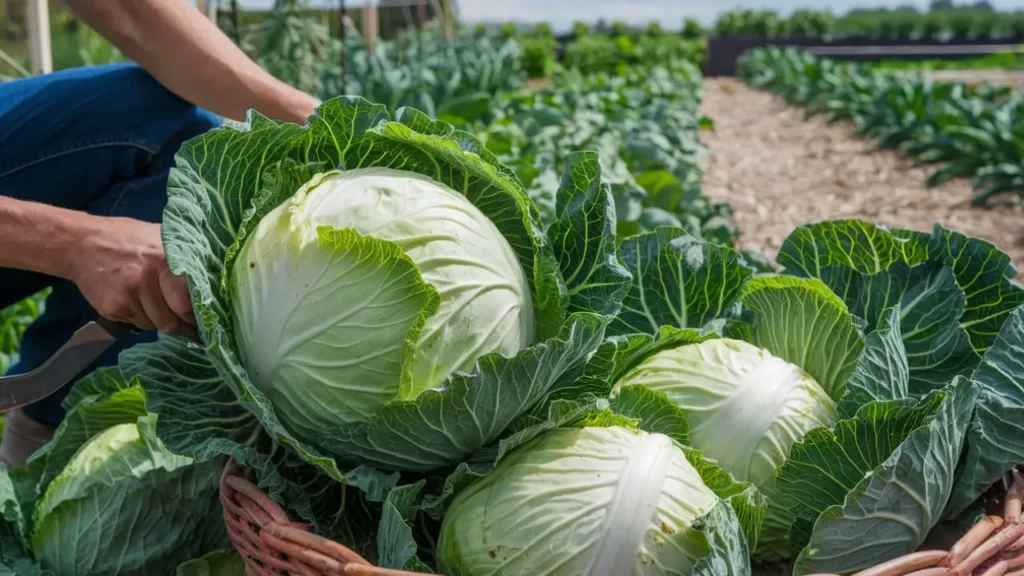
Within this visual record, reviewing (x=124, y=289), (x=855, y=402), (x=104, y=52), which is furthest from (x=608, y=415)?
(x=104, y=52)

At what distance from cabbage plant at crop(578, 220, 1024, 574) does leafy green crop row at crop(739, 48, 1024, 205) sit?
17.8 ft

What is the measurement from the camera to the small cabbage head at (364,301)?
1.34 m

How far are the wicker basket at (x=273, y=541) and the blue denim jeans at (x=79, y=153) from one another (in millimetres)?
1177

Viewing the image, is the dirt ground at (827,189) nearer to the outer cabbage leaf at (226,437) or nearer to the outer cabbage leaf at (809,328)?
the outer cabbage leaf at (809,328)

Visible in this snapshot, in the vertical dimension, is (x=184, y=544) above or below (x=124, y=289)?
below

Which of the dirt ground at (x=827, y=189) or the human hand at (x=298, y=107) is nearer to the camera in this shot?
the human hand at (x=298, y=107)

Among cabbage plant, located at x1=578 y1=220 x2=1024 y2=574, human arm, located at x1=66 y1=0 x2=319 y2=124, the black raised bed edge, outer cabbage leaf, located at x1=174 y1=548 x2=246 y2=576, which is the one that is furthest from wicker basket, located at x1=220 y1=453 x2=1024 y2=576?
the black raised bed edge

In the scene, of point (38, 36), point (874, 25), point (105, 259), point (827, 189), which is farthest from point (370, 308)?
point (874, 25)

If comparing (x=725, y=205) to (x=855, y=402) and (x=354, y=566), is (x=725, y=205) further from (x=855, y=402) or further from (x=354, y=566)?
(x=354, y=566)

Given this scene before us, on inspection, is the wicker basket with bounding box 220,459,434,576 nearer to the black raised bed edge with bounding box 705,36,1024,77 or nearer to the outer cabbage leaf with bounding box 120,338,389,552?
the outer cabbage leaf with bounding box 120,338,389,552

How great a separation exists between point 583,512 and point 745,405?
1.41 ft

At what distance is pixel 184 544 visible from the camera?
1.76 metres

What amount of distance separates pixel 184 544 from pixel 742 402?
3.61ft

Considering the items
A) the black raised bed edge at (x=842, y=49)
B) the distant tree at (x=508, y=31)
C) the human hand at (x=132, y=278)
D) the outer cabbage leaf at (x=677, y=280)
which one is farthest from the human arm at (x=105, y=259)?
Answer: the black raised bed edge at (x=842, y=49)
